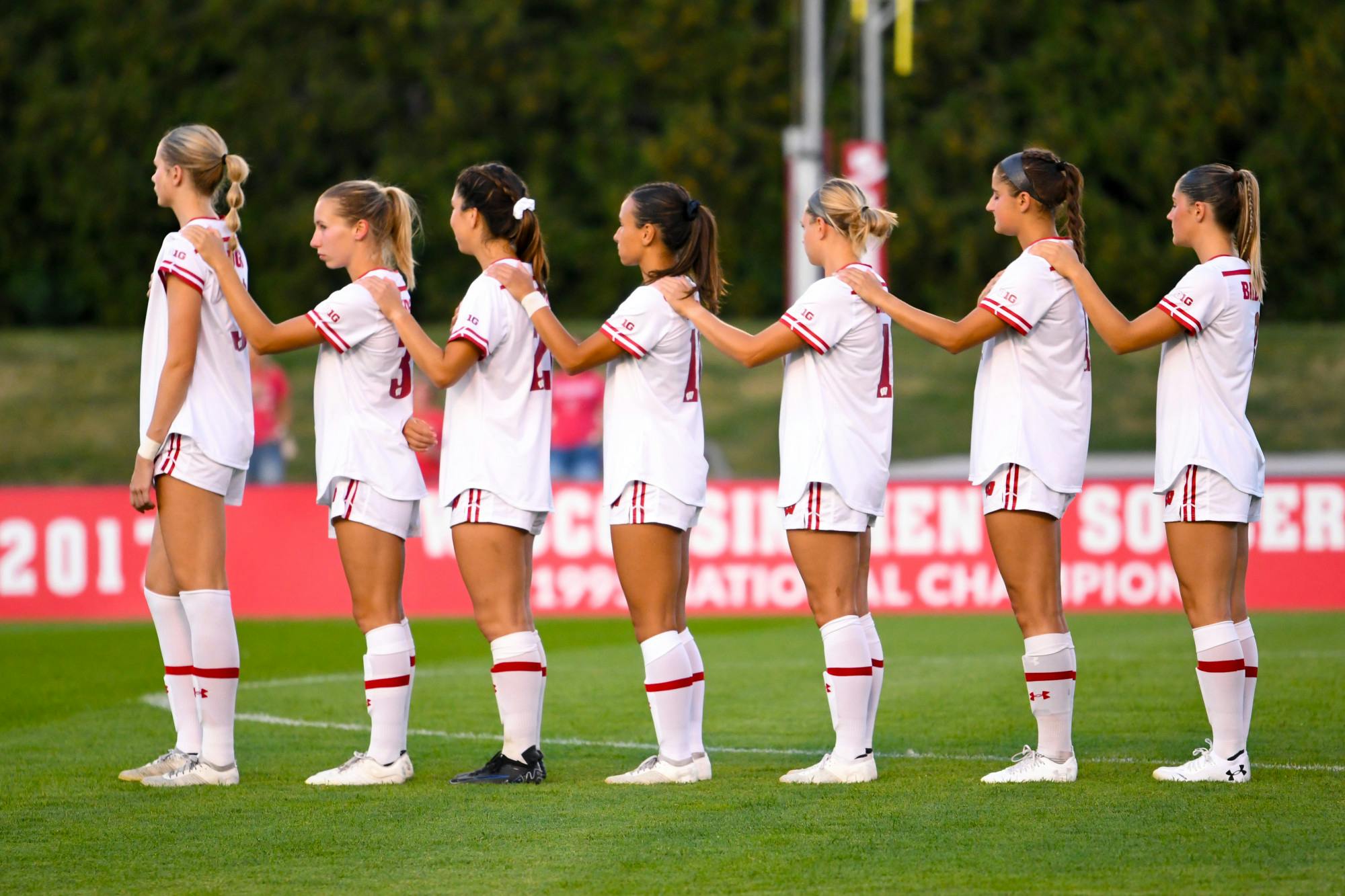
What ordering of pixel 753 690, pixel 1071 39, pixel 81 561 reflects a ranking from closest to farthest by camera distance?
1. pixel 753 690
2. pixel 81 561
3. pixel 1071 39

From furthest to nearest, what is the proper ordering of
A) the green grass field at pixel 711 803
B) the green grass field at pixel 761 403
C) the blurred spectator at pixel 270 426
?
1. the green grass field at pixel 761 403
2. the blurred spectator at pixel 270 426
3. the green grass field at pixel 711 803

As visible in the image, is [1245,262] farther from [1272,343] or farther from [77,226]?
[77,226]

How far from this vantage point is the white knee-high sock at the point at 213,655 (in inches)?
243

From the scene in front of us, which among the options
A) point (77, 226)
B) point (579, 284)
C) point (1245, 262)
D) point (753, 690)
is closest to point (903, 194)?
point (579, 284)

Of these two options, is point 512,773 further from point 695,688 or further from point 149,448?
point 149,448

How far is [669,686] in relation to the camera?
606 cm

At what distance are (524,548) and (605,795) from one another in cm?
86

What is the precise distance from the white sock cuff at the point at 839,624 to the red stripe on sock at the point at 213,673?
6.58 ft

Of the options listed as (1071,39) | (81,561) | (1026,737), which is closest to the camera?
(1026,737)

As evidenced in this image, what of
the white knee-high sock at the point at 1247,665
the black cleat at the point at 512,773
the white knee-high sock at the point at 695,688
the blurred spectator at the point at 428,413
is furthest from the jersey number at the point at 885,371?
the blurred spectator at the point at 428,413

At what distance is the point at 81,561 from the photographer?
1395cm

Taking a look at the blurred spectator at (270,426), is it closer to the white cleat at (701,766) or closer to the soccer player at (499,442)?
the soccer player at (499,442)

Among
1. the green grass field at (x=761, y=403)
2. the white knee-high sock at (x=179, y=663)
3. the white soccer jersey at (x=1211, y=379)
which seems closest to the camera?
the white soccer jersey at (x=1211, y=379)

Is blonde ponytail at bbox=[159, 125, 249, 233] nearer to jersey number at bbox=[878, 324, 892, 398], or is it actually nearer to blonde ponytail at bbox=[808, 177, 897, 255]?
blonde ponytail at bbox=[808, 177, 897, 255]
